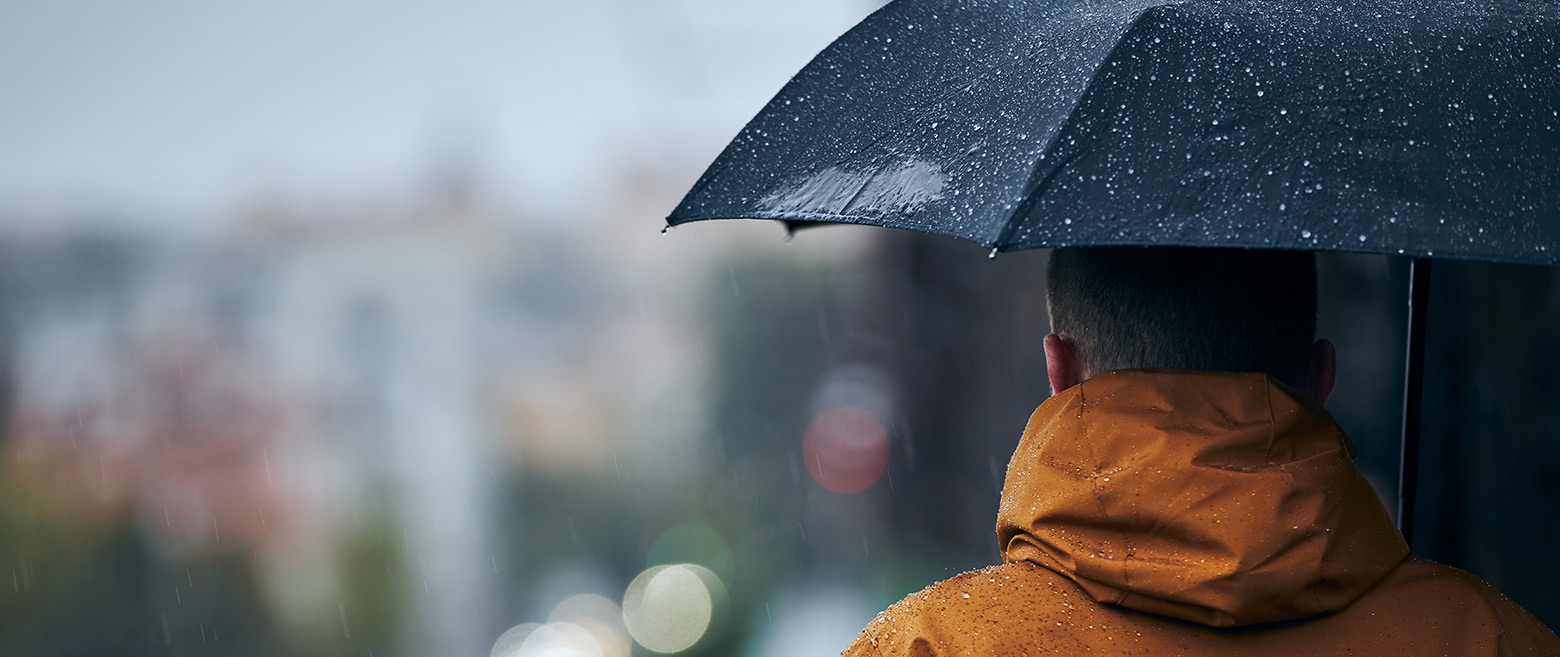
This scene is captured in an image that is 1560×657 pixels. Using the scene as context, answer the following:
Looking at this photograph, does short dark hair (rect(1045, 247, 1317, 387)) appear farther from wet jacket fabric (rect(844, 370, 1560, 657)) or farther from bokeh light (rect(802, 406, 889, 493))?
bokeh light (rect(802, 406, 889, 493))

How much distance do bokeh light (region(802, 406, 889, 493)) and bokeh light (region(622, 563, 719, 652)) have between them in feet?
12.0

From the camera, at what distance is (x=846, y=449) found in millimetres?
14617

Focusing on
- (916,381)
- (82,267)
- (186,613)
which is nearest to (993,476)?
(916,381)

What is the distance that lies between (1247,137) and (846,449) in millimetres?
13500

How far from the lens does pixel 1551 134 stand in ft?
4.32

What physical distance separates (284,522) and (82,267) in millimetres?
7345

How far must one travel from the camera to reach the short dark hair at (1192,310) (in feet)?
4.38

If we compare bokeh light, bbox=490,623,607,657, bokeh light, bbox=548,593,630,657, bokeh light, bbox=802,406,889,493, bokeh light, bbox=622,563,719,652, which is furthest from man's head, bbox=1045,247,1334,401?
bokeh light, bbox=548,593,630,657

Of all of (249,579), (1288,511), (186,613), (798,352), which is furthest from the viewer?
(186,613)

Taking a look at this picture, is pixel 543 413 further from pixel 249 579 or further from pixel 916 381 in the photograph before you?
pixel 916 381

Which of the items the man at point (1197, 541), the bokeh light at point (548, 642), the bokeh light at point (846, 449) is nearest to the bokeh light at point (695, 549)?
the bokeh light at point (548, 642)

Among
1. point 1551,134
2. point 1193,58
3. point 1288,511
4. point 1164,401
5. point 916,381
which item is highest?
point 1193,58

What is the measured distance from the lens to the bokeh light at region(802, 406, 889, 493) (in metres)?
10.2

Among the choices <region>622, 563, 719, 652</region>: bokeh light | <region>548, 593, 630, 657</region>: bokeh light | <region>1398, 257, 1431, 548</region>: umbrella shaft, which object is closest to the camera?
<region>1398, 257, 1431, 548</region>: umbrella shaft
